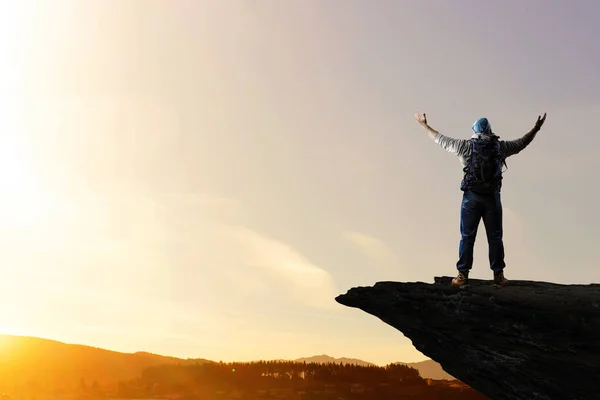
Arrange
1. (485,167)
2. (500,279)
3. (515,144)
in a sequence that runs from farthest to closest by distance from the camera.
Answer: (515,144) → (500,279) → (485,167)

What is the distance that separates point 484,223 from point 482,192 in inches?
23.6

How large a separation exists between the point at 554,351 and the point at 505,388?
1.01m

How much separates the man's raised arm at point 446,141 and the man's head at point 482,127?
35 cm

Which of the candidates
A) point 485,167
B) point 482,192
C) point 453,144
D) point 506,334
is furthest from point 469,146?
point 506,334

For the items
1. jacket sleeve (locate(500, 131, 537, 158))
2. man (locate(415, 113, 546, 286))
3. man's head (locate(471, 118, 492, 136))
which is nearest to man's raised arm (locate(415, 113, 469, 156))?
man (locate(415, 113, 546, 286))

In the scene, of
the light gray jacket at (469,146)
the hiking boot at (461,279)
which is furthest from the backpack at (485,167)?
the hiking boot at (461,279)

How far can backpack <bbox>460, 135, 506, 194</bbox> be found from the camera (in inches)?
421

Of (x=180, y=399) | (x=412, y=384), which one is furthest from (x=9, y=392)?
(x=412, y=384)

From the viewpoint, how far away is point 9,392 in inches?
2982

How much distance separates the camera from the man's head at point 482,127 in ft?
36.3

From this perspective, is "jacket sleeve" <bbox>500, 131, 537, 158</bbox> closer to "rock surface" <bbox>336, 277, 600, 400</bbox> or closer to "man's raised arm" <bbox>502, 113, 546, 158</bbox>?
"man's raised arm" <bbox>502, 113, 546, 158</bbox>

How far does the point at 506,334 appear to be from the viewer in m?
9.80

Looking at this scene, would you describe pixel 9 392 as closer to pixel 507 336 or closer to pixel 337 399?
pixel 337 399

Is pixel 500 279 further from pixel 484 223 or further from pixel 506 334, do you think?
pixel 506 334
